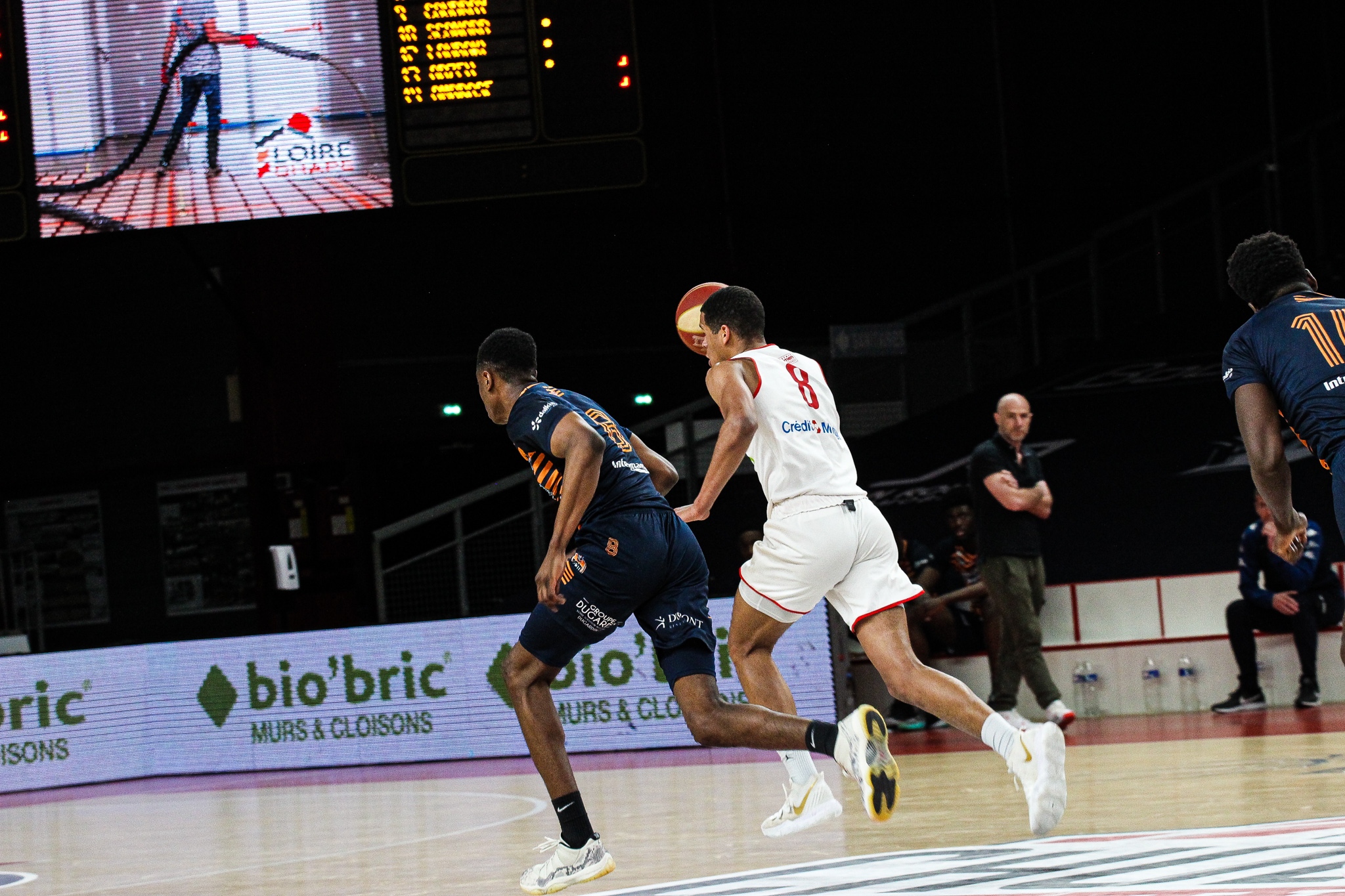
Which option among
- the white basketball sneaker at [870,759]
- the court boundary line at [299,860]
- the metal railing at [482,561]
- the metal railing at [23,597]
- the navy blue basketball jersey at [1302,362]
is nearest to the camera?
the navy blue basketball jersey at [1302,362]

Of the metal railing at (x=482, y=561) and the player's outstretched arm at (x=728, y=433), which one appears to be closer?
the player's outstretched arm at (x=728, y=433)

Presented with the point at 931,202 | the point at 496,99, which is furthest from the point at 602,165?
the point at 931,202

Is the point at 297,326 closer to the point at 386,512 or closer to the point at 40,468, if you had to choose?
the point at 386,512

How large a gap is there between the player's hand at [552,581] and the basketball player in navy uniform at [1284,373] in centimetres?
198

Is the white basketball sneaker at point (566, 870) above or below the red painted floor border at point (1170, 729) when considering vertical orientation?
above

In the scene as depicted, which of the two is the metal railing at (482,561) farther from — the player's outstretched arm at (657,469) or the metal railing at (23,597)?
the player's outstretched arm at (657,469)

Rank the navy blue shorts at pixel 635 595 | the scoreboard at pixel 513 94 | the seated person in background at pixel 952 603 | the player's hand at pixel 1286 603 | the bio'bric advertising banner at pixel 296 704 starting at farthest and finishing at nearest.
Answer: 1. the scoreboard at pixel 513 94
2. the seated person in background at pixel 952 603
3. the bio'bric advertising banner at pixel 296 704
4. the player's hand at pixel 1286 603
5. the navy blue shorts at pixel 635 595

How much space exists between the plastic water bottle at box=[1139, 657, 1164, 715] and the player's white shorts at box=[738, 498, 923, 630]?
5.86 metres

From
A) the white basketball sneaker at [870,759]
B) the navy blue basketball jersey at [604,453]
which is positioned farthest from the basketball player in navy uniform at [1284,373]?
the navy blue basketball jersey at [604,453]

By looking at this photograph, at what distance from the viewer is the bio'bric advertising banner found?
9.96 metres

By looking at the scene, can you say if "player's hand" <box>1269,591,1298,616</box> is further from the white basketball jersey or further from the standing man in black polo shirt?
the white basketball jersey

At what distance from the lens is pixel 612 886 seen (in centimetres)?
458

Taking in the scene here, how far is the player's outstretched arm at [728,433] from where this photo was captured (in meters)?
5.09

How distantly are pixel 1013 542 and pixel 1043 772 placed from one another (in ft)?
16.3
